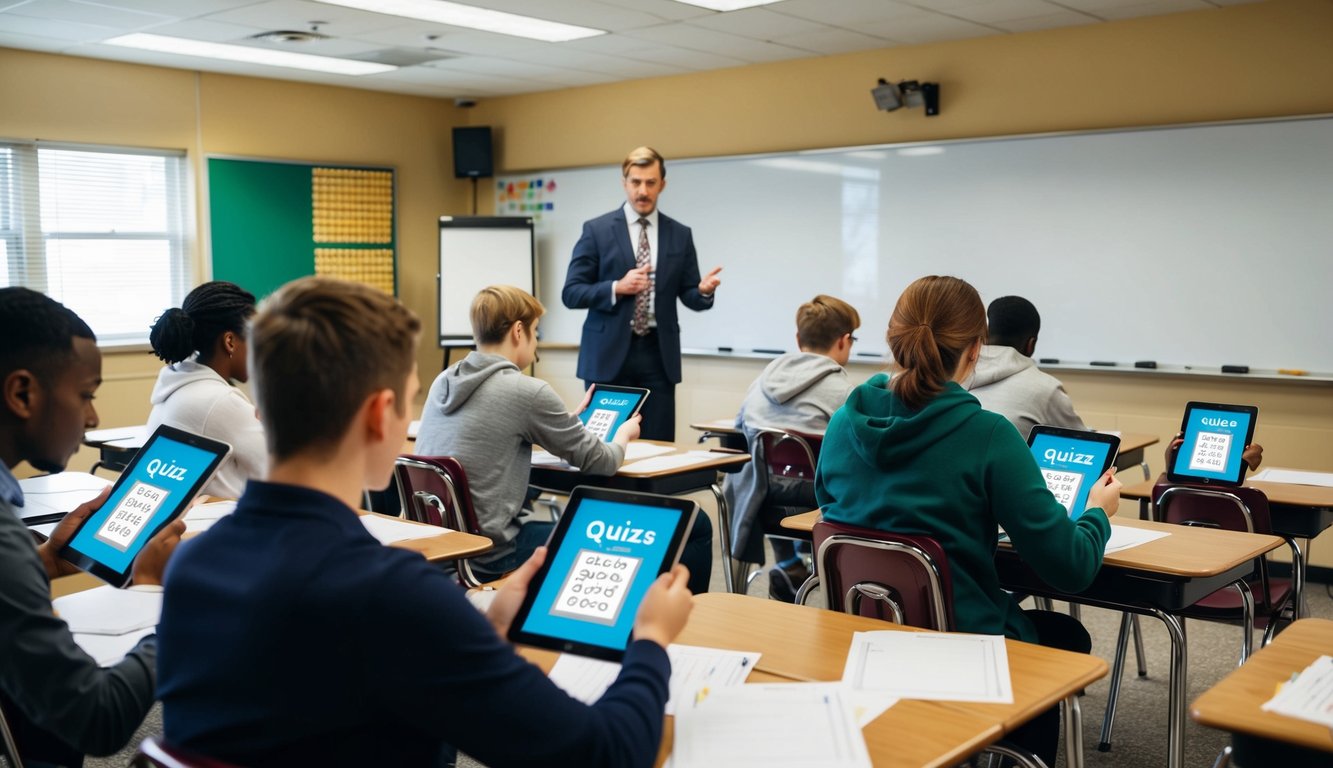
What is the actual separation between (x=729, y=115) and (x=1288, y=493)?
445cm

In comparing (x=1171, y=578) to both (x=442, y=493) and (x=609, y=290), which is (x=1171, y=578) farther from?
(x=609, y=290)

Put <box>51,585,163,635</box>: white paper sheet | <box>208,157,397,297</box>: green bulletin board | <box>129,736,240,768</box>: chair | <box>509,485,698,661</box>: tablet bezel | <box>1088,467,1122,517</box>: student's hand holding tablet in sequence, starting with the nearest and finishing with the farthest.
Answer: <box>129,736,240,768</box>: chair, <box>509,485,698,661</box>: tablet bezel, <box>51,585,163,635</box>: white paper sheet, <box>1088,467,1122,517</box>: student's hand holding tablet, <box>208,157,397,297</box>: green bulletin board

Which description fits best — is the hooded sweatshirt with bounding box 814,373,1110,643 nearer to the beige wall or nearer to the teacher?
the teacher

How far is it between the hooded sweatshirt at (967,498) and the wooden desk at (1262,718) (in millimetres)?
472

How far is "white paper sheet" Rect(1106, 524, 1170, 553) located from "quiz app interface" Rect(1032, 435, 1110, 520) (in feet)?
0.34

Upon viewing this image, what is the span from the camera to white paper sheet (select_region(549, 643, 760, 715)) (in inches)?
64.2

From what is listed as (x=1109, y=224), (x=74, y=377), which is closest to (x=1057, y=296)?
(x=1109, y=224)

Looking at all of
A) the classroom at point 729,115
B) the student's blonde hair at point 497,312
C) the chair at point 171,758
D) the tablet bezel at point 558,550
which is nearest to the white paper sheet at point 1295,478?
the classroom at point 729,115

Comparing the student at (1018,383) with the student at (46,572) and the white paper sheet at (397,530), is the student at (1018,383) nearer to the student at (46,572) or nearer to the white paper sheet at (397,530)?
the white paper sheet at (397,530)

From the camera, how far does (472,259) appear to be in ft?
26.3

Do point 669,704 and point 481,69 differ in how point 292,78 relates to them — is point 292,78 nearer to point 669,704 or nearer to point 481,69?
point 481,69

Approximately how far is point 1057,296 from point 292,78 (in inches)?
196

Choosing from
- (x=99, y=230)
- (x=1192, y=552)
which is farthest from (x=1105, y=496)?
(x=99, y=230)

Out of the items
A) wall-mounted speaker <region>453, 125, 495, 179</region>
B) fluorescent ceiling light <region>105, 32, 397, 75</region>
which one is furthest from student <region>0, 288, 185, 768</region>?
wall-mounted speaker <region>453, 125, 495, 179</region>
